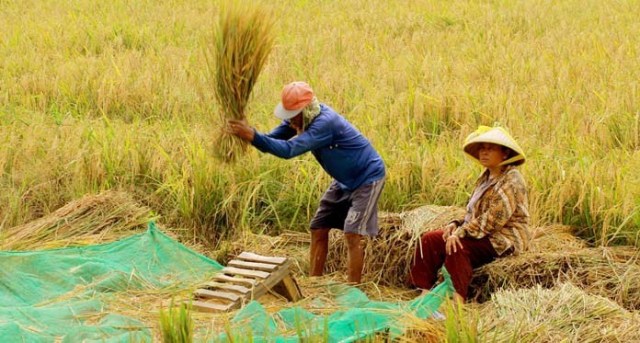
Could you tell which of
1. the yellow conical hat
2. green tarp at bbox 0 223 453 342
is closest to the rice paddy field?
green tarp at bbox 0 223 453 342

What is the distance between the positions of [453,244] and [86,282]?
1.59 m

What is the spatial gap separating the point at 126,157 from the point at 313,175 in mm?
1153

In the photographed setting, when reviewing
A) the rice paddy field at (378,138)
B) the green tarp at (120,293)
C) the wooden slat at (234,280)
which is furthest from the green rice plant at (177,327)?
the wooden slat at (234,280)

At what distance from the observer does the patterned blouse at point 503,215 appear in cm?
428

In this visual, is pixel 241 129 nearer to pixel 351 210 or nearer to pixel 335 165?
pixel 335 165

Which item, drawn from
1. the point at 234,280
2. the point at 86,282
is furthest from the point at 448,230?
the point at 86,282

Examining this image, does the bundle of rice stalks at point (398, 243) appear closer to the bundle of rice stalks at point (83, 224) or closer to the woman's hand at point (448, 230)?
the woman's hand at point (448, 230)

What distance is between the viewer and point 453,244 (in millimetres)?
4258

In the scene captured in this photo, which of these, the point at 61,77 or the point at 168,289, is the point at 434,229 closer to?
the point at 168,289

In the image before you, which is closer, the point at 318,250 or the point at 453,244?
the point at 453,244

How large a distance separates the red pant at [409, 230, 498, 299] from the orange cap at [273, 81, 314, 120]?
814mm

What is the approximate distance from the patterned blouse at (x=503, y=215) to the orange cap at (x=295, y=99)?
2.88 ft

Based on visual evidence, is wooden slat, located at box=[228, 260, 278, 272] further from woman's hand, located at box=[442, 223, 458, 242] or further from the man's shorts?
woman's hand, located at box=[442, 223, 458, 242]

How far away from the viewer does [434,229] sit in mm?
4637
